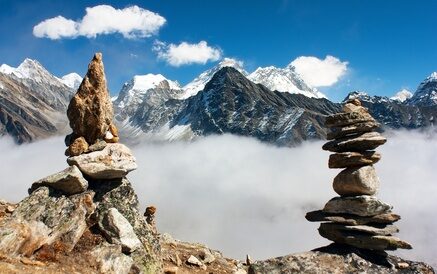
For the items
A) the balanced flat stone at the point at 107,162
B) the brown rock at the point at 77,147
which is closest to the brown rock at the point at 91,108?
the brown rock at the point at 77,147

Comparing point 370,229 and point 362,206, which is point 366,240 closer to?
point 370,229

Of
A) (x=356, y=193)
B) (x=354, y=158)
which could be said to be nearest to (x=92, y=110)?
(x=354, y=158)

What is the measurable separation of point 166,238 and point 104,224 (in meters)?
13.5

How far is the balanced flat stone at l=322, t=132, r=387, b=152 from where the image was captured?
87.2 ft

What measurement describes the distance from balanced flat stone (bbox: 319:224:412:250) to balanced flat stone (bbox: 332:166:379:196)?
2.39 m

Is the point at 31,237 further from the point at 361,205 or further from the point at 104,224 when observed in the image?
the point at 361,205

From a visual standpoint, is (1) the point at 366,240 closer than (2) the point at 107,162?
Yes

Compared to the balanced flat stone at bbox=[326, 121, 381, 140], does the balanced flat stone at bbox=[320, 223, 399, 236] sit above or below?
below

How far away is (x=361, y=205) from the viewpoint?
83.7 ft

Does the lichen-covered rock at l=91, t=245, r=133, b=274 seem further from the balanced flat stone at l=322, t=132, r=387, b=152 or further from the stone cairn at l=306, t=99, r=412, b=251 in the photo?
the balanced flat stone at l=322, t=132, r=387, b=152

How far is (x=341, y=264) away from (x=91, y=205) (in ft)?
46.2

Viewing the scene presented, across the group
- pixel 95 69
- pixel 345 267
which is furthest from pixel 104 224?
pixel 345 267

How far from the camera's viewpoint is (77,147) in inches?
1094

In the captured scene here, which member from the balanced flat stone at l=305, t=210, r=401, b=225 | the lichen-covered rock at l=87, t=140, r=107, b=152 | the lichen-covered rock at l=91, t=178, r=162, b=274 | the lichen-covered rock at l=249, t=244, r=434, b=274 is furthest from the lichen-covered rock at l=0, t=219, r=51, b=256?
the balanced flat stone at l=305, t=210, r=401, b=225
